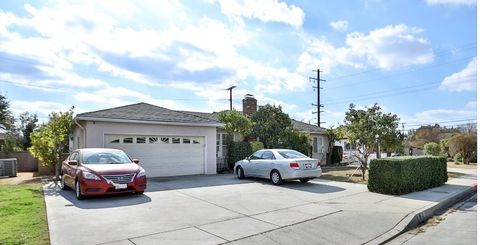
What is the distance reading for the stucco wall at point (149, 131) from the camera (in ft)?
47.1

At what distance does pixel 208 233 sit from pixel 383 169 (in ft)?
24.1

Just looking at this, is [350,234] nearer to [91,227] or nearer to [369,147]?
[91,227]

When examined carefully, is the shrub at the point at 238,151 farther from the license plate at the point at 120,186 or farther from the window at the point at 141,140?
the license plate at the point at 120,186

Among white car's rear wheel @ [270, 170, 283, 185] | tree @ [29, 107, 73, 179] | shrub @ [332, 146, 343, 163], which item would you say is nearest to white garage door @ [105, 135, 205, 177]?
tree @ [29, 107, 73, 179]

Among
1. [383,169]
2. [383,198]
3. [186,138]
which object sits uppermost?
[186,138]

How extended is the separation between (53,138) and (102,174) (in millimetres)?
6572

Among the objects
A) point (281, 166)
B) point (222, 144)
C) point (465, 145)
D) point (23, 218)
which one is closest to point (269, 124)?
point (222, 144)

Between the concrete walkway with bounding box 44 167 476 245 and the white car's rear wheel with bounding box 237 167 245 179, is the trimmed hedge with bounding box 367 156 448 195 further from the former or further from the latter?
the white car's rear wheel with bounding box 237 167 245 179

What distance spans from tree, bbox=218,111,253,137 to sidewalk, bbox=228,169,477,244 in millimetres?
9477

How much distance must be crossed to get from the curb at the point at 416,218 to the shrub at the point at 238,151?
10208 millimetres

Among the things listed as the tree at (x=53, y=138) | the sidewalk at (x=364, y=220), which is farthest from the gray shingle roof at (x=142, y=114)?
the sidewalk at (x=364, y=220)

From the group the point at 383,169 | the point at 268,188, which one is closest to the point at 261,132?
the point at 268,188

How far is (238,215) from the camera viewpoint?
7.84 metres

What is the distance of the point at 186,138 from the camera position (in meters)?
17.0
